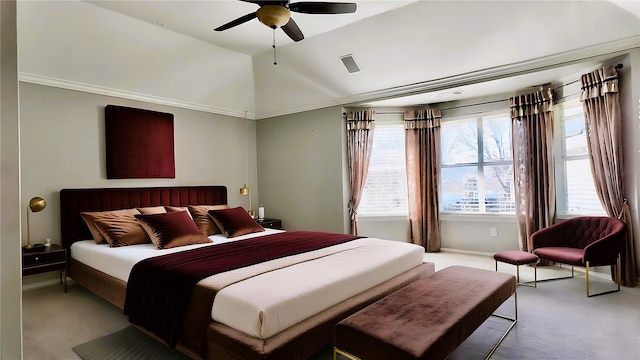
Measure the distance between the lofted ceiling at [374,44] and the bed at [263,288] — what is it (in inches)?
71.2

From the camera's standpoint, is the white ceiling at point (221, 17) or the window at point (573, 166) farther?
the window at point (573, 166)

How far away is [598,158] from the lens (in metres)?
3.73

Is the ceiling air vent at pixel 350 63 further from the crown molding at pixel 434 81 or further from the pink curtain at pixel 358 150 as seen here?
the pink curtain at pixel 358 150

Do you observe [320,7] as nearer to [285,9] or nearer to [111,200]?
[285,9]

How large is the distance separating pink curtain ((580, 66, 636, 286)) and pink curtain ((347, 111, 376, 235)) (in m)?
2.69

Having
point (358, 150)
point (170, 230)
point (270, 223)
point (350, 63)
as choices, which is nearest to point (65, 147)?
point (170, 230)

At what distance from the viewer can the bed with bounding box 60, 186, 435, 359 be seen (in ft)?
6.39

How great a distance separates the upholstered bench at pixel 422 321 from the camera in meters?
1.69

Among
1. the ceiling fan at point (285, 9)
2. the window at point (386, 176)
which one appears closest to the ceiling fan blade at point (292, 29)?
the ceiling fan at point (285, 9)

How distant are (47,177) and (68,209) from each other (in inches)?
16.6

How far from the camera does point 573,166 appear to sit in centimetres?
432

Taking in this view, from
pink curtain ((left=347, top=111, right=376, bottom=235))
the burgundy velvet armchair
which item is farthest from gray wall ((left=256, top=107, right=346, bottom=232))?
the burgundy velvet armchair

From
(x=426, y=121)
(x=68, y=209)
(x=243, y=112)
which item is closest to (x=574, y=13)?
(x=426, y=121)

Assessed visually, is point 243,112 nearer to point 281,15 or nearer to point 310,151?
point 310,151
